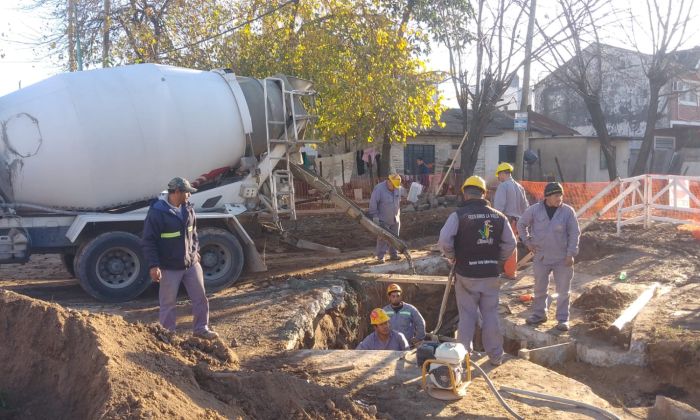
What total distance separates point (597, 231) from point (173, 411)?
39.9 feet

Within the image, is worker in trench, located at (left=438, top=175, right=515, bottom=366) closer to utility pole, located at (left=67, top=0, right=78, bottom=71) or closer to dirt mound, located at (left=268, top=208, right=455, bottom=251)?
dirt mound, located at (left=268, top=208, right=455, bottom=251)

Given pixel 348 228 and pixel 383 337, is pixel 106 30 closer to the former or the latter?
pixel 348 228

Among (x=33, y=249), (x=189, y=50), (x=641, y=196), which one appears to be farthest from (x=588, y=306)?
(x=189, y=50)

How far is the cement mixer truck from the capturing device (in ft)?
28.4

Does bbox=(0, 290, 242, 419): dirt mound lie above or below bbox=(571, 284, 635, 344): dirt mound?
above

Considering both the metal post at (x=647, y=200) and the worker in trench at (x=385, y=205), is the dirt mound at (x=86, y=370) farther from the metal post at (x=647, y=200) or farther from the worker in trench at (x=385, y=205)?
the metal post at (x=647, y=200)

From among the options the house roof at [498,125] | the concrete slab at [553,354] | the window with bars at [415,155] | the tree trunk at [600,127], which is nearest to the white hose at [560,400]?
the concrete slab at [553,354]

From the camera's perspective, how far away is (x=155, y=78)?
30.5 ft

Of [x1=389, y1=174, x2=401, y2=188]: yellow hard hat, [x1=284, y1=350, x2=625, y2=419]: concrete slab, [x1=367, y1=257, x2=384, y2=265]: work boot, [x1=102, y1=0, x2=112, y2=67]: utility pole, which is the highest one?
[x1=102, y1=0, x2=112, y2=67]: utility pole

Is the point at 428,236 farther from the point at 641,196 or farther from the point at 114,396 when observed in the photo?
the point at 114,396

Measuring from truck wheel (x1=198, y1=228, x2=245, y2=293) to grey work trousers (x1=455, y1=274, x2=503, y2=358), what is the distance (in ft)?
15.2

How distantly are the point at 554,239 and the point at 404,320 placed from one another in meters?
2.13

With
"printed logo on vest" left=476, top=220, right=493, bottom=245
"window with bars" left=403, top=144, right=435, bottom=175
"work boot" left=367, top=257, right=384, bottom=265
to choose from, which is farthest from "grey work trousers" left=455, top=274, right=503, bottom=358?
"window with bars" left=403, top=144, right=435, bottom=175

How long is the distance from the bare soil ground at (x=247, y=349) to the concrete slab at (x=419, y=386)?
28 mm
